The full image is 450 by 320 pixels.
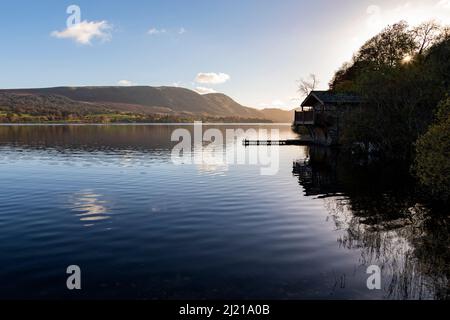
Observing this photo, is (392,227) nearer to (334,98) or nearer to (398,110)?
(398,110)

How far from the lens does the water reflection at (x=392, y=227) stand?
12898 mm

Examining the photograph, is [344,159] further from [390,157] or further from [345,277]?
[345,277]

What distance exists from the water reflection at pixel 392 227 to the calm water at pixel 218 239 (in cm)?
7

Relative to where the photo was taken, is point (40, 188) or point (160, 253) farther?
point (40, 188)

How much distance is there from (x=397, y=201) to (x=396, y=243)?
1046cm

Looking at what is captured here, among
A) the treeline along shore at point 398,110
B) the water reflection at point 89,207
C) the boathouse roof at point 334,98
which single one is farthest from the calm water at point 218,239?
the boathouse roof at point 334,98

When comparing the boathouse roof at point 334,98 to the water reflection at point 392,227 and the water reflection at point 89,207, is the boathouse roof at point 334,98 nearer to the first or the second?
the water reflection at point 392,227

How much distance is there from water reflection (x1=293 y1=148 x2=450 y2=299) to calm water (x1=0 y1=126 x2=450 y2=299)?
0.23 feet

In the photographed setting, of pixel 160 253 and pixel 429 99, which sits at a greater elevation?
pixel 429 99

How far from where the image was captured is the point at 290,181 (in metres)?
35.7

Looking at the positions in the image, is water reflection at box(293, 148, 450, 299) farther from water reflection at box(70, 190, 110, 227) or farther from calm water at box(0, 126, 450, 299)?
water reflection at box(70, 190, 110, 227)

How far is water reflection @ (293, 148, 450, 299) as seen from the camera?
42.3 ft

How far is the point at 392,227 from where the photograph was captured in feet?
64.2
